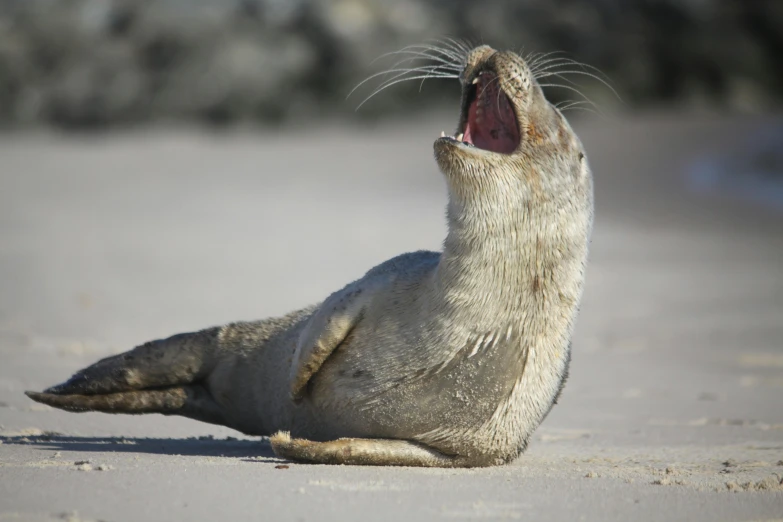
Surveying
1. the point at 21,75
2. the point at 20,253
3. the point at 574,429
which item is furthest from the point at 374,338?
the point at 21,75

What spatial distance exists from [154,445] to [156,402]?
17.3 inches

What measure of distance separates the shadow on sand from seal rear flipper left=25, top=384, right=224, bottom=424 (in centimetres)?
14

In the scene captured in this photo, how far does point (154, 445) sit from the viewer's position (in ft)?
17.4

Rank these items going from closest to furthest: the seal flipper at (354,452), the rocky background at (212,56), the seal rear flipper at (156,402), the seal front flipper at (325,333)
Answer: the seal flipper at (354,452)
the seal front flipper at (325,333)
the seal rear flipper at (156,402)
the rocky background at (212,56)

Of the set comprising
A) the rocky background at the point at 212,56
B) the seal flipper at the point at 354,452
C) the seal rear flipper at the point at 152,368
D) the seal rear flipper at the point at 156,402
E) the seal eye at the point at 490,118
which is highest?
the rocky background at the point at 212,56

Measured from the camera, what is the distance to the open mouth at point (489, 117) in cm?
518

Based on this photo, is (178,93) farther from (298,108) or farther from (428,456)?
(428,456)

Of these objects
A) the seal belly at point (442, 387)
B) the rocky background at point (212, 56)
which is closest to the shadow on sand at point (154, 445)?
the seal belly at point (442, 387)

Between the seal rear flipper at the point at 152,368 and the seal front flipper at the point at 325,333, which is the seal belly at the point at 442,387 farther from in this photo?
the seal rear flipper at the point at 152,368

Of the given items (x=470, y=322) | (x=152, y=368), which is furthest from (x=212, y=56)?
(x=470, y=322)

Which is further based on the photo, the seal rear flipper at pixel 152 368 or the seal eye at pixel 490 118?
the seal rear flipper at pixel 152 368

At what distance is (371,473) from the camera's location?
4.52 m

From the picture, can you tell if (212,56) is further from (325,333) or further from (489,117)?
(325,333)

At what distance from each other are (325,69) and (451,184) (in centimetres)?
1811
